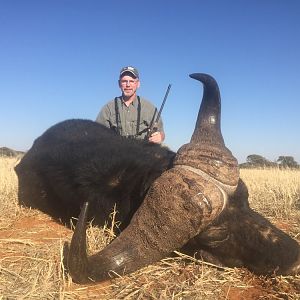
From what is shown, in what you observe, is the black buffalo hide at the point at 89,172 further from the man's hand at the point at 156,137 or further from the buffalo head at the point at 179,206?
the man's hand at the point at 156,137

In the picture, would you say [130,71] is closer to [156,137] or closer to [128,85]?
[128,85]

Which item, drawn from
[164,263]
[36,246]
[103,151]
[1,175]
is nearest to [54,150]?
[103,151]

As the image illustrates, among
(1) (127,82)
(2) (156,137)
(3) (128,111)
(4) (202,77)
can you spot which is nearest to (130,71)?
(1) (127,82)

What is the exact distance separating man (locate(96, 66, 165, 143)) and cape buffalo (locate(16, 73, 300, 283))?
396cm

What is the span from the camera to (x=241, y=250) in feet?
10.7

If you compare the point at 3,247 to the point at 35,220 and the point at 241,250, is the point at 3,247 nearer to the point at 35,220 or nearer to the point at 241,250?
the point at 35,220

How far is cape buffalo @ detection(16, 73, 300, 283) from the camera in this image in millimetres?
3018

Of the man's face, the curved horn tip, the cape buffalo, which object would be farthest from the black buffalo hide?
the man's face

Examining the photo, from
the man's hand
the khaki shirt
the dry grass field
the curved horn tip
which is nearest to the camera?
the dry grass field

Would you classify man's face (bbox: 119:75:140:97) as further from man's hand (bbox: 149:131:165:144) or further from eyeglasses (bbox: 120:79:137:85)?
man's hand (bbox: 149:131:165:144)

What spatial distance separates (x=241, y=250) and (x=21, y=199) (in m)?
3.30

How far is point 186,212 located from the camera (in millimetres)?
3018

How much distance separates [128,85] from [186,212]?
17.3 ft

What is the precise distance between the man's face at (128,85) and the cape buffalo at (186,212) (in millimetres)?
4165
